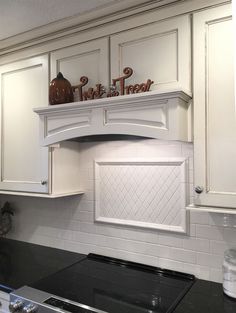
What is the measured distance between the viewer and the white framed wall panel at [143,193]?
161 cm

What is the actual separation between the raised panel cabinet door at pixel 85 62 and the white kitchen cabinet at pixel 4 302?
1220mm

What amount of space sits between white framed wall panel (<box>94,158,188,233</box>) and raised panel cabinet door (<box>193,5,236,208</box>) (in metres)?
0.30

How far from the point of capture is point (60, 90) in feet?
5.45

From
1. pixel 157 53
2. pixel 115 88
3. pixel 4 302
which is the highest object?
pixel 157 53

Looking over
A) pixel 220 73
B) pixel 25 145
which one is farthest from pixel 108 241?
pixel 220 73

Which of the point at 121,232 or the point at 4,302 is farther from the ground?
the point at 121,232

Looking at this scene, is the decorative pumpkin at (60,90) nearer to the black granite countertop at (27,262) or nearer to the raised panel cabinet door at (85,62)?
the raised panel cabinet door at (85,62)

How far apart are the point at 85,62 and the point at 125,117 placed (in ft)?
1.74

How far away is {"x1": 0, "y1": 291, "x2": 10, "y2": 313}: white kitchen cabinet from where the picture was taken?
Result: 1525 mm

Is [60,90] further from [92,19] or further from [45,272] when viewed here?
[45,272]

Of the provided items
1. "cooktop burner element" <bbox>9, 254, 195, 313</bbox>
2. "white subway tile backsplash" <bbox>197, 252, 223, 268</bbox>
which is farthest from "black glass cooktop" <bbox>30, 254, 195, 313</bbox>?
"white subway tile backsplash" <bbox>197, 252, 223, 268</bbox>

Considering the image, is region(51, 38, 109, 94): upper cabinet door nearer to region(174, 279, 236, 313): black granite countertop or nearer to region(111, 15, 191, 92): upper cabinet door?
region(111, 15, 191, 92): upper cabinet door

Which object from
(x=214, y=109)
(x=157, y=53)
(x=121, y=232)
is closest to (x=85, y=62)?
(x=157, y=53)

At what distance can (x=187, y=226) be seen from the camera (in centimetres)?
158
